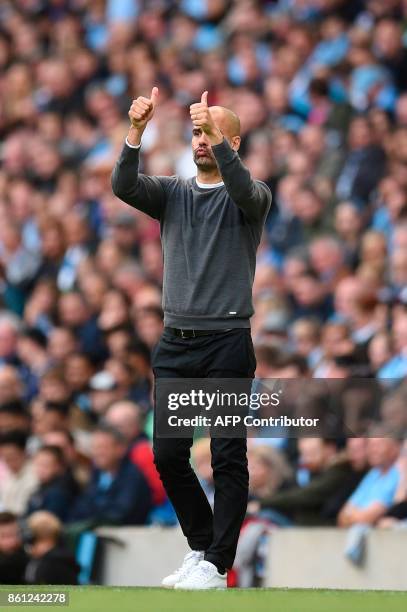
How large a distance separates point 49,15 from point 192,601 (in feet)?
45.5

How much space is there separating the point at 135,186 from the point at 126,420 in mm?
3902

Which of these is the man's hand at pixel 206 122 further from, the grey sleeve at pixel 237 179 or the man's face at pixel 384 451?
the man's face at pixel 384 451

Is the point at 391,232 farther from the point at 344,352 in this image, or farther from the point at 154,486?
the point at 154,486

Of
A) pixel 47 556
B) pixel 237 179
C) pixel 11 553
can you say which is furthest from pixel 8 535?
pixel 237 179

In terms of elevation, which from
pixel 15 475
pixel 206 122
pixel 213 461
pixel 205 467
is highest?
pixel 15 475

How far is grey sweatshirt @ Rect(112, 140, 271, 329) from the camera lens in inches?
262

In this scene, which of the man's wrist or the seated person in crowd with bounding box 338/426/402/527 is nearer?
the man's wrist

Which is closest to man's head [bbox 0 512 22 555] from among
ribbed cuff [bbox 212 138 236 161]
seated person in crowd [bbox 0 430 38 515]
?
seated person in crowd [bbox 0 430 38 515]

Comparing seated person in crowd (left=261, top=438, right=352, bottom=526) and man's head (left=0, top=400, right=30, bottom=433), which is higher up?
man's head (left=0, top=400, right=30, bottom=433)

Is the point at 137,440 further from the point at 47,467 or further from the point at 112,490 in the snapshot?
the point at 47,467

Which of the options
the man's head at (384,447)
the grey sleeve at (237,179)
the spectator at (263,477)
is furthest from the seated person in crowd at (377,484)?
the grey sleeve at (237,179)

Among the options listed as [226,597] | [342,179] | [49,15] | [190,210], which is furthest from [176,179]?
[49,15]

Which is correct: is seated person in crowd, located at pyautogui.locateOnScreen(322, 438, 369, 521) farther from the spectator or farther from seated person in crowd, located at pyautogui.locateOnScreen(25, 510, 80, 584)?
seated person in crowd, located at pyautogui.locateOnScreen(25, 510, 80, 584)

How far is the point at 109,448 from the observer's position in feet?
33.8
